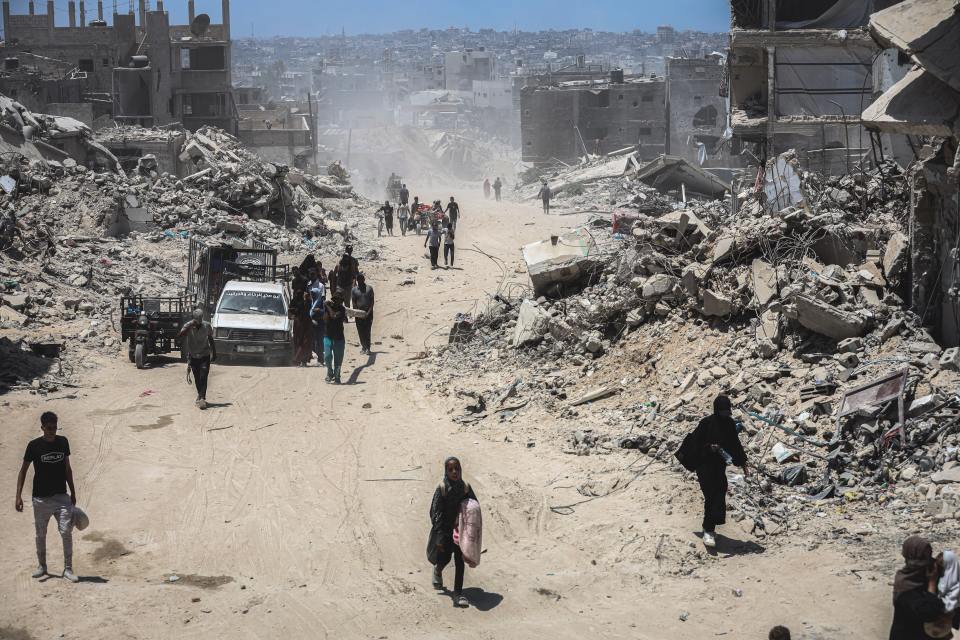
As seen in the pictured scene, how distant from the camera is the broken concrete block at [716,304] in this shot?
14.3 m

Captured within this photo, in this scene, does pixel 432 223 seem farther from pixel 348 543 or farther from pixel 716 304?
pixel 348 543

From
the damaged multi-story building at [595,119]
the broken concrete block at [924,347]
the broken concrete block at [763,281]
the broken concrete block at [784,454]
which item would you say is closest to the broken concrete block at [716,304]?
the broken concrete block at [763,281]

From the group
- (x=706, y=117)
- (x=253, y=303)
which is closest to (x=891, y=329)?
(x=253, y=303)

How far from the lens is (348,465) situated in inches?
521

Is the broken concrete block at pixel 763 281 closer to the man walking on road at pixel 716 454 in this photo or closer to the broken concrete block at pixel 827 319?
the broken concrete block at pixel 827 319

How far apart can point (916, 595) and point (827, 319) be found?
6774 millimetres

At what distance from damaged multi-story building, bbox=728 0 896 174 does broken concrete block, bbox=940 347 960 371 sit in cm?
1649

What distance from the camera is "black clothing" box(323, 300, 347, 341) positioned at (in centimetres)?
1706

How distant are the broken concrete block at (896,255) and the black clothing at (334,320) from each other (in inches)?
318

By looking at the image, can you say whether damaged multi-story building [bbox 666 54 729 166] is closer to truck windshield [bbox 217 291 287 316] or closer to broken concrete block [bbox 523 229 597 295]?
broken concrete block [bbox 523 229 597 295]

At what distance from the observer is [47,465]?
9.15 meters

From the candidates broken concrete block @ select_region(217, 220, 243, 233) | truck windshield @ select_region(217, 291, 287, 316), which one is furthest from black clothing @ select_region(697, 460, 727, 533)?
broken concrete block @ select_region(217, 220, 243, 233)

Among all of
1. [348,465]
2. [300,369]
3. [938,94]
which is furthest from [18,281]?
[938,94]

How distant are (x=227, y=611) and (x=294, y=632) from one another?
0.71 m
